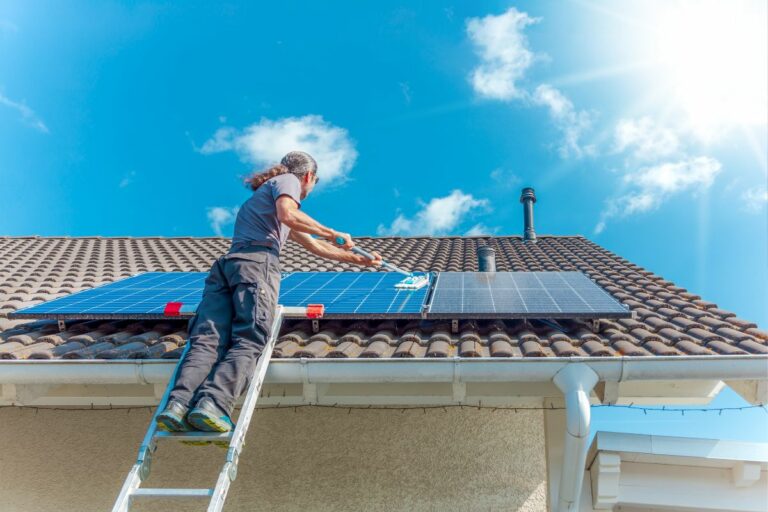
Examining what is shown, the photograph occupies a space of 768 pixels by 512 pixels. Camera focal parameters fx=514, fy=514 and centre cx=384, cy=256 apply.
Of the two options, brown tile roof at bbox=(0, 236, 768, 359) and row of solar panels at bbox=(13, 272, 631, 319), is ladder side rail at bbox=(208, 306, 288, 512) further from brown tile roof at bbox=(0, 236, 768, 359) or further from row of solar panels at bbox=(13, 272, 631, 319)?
row of solar panels at bbox=(13, 272, 631, 319)

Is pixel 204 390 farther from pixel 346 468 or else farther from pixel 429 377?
pixel 346 468

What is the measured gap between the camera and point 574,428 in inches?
119

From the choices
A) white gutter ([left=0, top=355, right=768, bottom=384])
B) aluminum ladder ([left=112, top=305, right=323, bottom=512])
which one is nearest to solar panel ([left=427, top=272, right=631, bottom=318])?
white gutter ([left=0, top=355, right=768, bottom=384])

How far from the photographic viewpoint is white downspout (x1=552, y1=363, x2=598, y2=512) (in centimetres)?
303

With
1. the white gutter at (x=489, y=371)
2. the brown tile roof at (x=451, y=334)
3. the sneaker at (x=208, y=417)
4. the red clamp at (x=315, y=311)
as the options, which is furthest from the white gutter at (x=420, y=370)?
the sneaker at (x=208, y=417)

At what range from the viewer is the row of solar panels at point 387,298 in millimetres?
4094

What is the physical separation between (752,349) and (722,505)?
1091 mm

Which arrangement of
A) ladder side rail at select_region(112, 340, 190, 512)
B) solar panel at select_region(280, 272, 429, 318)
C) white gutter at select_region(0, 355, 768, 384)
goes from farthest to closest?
solar panel at select_region(280, 272, 429, 318)
white gutter at select_region(0, 355, 768, 384)
ladder side rail at select_region(112, 340, 190, 512)

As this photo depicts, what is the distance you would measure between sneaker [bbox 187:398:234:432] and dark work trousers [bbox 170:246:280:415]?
0.12 ft

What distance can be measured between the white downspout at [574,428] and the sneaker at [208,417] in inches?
77.7

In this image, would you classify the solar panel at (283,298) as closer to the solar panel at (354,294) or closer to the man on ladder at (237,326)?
the solar panel at (354,294)

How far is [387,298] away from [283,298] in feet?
3.04

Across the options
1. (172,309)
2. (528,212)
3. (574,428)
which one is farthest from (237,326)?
(528,212)

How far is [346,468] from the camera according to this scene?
407 cm
